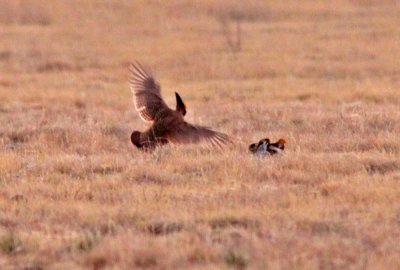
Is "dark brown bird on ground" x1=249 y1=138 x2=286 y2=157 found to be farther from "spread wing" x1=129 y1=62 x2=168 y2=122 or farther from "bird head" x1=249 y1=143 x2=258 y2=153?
"spread wing" x1=129 y1=62 x2=168 y2=122

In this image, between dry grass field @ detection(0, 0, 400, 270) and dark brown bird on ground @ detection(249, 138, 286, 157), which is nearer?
dry grass field @ detection(0, 0, 400, 270)

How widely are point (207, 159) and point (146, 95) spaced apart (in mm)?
1237

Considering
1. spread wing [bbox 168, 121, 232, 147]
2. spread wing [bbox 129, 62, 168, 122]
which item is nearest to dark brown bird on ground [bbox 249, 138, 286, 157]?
spread wing [bbox 168, 121, 232, 147]

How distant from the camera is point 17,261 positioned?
6.70m

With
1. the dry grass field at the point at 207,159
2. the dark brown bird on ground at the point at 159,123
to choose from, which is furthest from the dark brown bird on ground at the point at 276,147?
the dark brown bird on ground at the point at 159,123

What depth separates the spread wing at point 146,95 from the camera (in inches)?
416

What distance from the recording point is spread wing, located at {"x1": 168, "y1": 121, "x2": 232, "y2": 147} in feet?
33.2

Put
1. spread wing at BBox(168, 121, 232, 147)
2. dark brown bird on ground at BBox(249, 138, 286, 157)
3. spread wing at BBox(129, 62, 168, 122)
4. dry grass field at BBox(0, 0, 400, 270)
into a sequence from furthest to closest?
spread wing at BBox(129, 62, 168, 122) → spread wing at BBox(168, 121, 232, 147) → dark brown bird on ground at BBox(249, 138, 286, 157) → dry grass field at BBox(0, 0, 400, 270)

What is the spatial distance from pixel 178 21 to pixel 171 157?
18908mm

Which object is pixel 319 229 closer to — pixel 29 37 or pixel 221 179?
pixel 221 179

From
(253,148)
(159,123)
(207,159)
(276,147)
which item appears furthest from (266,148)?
(159,123)

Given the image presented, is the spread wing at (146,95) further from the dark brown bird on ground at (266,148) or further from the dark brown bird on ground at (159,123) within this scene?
the dark brown bird on ground at (266,148)

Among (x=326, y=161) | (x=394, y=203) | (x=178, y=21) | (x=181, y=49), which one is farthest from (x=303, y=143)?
(x=178, y=21)

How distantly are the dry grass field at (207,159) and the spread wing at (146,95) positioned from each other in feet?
1.63
